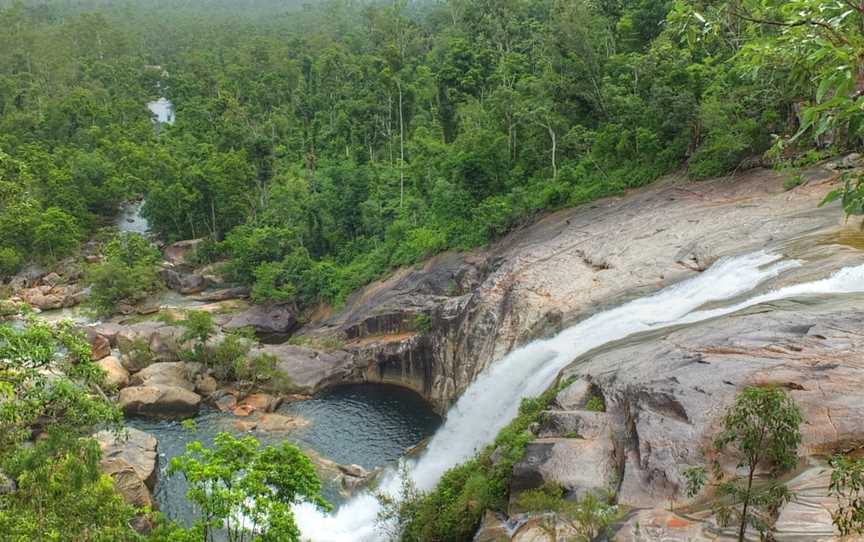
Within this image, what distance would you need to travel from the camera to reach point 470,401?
73.3 feet

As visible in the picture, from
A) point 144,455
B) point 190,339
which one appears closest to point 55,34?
point 190,339

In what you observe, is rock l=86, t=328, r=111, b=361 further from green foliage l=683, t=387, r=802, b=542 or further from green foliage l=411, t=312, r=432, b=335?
green foliage l=683, t=387, r=802, b=542

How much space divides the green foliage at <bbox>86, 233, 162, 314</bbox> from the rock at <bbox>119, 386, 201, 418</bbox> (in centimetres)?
1261

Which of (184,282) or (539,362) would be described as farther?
(184,282)

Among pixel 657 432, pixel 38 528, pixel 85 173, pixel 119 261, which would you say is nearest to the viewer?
pixel 38 528

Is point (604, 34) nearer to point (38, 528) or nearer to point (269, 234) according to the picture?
point (269, 234)

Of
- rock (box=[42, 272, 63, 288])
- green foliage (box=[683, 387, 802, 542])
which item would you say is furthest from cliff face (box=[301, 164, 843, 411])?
rock (box=[42, 272, 63, 288])

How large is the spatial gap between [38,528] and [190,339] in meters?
21.1

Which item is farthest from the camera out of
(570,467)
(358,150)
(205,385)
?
(358,150)

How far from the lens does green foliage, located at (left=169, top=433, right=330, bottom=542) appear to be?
34.4 feet

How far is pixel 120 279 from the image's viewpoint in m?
37.7

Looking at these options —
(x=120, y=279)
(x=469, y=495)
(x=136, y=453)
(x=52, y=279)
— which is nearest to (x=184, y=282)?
(x=120, y=279)

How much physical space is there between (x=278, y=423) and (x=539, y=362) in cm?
1151

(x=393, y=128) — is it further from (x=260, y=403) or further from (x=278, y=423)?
(x=278, y=423)
